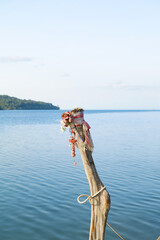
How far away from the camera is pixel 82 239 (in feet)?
35.0

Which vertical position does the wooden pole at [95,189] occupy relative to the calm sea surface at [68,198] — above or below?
above

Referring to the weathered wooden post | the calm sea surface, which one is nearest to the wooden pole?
the weathered wooden post

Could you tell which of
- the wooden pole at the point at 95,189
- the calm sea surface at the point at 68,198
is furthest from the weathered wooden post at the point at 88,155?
the calm sea surface at the point at 68,198

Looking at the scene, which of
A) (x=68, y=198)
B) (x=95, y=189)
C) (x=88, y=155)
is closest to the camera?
(x=88, y=155)

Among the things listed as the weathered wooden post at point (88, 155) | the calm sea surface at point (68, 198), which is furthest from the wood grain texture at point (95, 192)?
the calm sea surface at point (68, 198)

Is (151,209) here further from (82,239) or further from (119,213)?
(82,239)

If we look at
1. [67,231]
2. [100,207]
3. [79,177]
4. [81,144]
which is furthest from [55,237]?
[79,177]

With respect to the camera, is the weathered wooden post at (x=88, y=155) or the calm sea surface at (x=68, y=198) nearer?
the weathered wooden post at (x=88, y=155)

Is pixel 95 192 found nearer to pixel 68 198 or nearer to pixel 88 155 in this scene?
pixel 88 155

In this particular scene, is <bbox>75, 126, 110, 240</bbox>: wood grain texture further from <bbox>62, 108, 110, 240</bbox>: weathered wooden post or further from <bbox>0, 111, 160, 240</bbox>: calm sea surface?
<bbox>0, 111, 160, 240</bbox>: calm sea surface

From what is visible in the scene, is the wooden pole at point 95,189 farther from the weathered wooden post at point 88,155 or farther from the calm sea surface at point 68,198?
the calm sea surface at point 68,198

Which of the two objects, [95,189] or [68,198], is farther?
[68,198]

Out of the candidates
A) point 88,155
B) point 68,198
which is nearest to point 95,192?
point 88,155

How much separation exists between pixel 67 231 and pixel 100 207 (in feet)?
15.4
